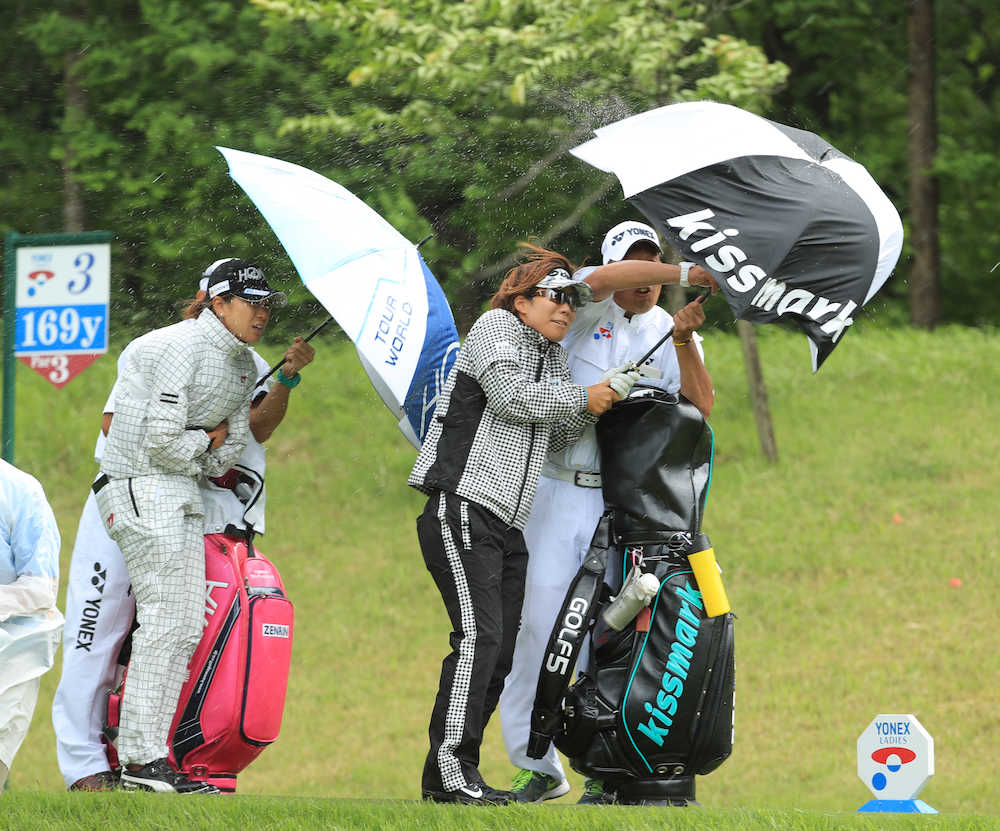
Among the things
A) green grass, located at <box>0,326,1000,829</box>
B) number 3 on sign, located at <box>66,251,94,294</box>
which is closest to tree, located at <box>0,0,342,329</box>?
green grass, located at <box>0,326,1000,829</box>

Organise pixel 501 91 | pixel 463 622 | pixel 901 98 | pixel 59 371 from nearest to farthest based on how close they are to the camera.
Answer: pixel 463 622 < pixel 59 371 < pixel 501 91 < pixel 901 98

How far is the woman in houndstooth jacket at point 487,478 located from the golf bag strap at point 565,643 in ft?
0.50

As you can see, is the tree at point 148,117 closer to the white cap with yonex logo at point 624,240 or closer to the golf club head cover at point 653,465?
the white cap with yonex logo at point 624,240

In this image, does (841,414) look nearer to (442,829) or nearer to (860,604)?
(860,604)

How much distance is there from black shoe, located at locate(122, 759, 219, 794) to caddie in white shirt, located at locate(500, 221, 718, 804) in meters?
1.22

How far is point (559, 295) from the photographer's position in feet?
18.9

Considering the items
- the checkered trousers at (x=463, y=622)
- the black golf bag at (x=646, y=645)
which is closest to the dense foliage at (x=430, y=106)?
the black golf bag at (x=646, y=645)

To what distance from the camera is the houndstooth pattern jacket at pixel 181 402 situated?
5.80 metres

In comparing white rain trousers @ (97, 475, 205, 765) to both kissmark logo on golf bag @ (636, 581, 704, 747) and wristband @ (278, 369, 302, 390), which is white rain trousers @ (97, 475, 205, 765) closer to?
wristband @ (278, 369, 302, 390)

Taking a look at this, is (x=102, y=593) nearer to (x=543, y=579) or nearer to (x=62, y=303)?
(x=543, y=579)

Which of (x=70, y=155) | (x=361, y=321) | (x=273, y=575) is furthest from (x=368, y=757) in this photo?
(x=70, y=155)

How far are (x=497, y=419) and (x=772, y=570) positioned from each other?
7279 mm

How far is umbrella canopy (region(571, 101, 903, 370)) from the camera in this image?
5.47m

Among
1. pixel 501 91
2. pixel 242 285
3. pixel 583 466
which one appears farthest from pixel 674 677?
pixel 501 91
